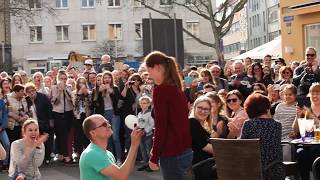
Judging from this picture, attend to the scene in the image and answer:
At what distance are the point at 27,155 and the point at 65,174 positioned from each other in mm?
4270

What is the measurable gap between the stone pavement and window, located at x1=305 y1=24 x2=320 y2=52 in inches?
454

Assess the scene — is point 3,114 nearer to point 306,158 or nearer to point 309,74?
point 309,74

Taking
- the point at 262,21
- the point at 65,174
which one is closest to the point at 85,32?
the point at 262,21

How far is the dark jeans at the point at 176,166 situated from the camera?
6473 millimetres

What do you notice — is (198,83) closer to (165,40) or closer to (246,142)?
(165,40)

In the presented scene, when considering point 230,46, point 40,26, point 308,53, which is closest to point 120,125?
point 308,53

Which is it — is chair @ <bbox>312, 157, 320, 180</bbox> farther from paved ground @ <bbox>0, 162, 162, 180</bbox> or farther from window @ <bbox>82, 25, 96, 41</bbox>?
window @ <bbox>82, 25, 96, 41</bbox>

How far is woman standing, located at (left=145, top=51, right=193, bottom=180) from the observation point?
632 cm

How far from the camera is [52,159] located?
1383 centimetres

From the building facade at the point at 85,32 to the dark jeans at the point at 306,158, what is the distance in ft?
171

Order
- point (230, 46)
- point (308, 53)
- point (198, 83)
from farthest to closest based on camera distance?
point (230, 46)
point (198, 83)
point (308, 53)

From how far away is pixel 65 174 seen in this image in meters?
12.0

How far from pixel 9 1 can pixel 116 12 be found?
18857 mm

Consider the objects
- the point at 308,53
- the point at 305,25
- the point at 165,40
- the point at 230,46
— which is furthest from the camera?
the point at 230,46
